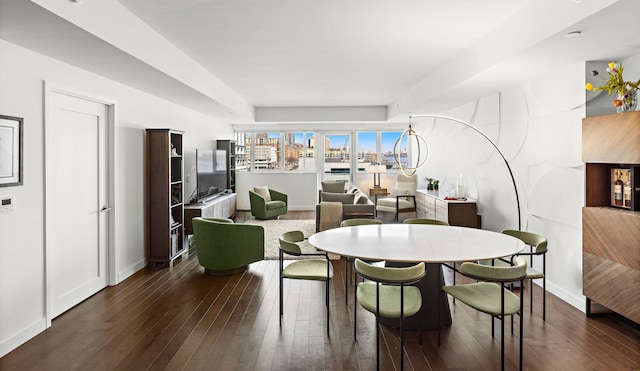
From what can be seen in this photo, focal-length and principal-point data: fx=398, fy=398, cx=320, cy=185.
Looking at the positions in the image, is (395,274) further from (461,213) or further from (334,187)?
(334,187)

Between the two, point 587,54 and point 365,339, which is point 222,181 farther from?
point 587,54

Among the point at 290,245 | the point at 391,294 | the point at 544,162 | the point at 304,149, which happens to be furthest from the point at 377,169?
the point at 391,294

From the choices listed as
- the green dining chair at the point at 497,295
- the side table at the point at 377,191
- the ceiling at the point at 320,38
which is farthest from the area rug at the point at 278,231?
the green dining chair at the point at 497,295

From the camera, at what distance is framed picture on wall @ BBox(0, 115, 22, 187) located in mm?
2936

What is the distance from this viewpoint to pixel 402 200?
9.31 meters

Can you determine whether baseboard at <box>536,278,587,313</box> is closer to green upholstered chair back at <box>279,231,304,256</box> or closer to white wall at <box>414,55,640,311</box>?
white wall at <box>414,55,640,311</box>

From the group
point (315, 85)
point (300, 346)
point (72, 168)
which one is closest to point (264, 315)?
point (300, 346)

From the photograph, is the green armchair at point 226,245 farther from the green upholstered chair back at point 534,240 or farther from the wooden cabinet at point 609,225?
the wooden cabinet at point 609,225

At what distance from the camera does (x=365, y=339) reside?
125 inches

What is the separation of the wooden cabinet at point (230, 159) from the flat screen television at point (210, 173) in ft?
1.06

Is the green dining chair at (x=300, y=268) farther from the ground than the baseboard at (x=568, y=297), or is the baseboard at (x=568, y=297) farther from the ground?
the green dining chair at (x=300, y=268)

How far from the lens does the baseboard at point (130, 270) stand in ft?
15.4

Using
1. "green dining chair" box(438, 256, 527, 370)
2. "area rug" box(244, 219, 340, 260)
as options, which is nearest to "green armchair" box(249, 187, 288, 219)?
"area rug" box(244, 219, 340, 260)

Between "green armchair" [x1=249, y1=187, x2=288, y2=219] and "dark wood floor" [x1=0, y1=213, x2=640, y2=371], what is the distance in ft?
Answer: 15.4
